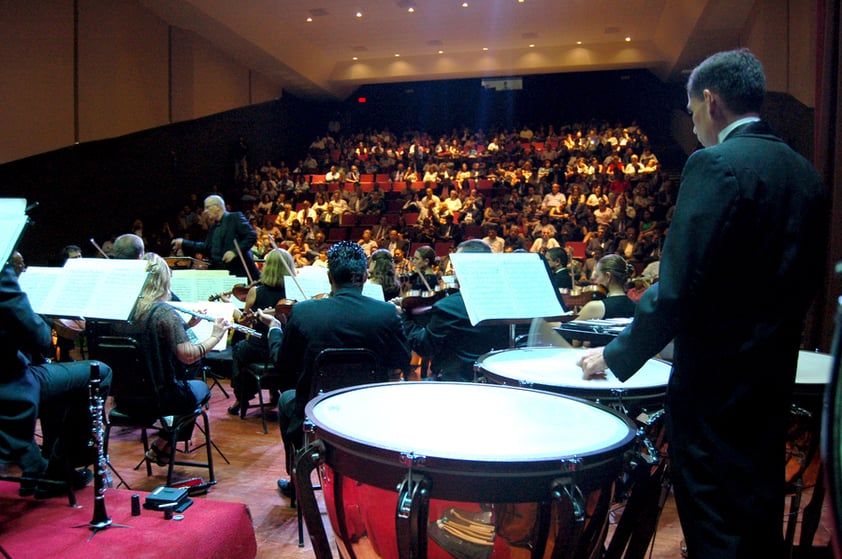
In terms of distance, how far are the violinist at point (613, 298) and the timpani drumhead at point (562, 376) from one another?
1.47 meters

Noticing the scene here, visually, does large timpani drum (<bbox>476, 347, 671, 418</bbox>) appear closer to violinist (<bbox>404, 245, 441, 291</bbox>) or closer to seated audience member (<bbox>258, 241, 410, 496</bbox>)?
seated audience member (<bbox>258, 241, 410, 496</bbox>)

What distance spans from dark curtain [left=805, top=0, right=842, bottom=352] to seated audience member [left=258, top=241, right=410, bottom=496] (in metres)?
2.34

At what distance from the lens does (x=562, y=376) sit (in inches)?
69.4

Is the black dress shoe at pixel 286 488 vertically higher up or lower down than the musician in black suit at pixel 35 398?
lower down

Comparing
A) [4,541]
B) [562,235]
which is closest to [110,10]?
[562,235]

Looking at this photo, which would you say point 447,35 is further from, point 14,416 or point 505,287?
point 14,416

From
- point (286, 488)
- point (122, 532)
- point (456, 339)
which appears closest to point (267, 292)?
point (286, 488)

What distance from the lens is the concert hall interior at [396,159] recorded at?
6.26 feet

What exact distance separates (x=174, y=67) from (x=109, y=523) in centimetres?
1152

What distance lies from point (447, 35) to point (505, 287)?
507 inches

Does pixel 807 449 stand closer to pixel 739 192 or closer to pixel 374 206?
pixel 739 192

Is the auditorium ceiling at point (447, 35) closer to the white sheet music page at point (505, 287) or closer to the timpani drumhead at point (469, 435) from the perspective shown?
the white sheet music page at point (505, 287)

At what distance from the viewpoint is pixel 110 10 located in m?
9.89

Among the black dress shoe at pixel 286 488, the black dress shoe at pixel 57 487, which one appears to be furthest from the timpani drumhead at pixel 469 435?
the black dress shoe at pixel 57 487
